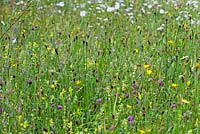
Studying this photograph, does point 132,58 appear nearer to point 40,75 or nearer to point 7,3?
point 40,75

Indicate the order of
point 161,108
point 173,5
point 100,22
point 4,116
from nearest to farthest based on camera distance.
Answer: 1. point 4,116
2. point 161,108
3. point 100,22
4. point 173,5

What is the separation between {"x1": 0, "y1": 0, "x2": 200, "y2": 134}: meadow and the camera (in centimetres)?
274

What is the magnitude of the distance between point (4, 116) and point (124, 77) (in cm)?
101

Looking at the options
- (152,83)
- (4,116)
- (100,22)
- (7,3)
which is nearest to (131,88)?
(152,83)

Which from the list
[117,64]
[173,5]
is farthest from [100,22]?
[117,64]

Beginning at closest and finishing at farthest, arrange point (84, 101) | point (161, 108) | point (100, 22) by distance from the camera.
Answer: point (161, 108) < point (84, 101) < point (100, 22)

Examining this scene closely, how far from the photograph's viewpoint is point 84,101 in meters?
3.19

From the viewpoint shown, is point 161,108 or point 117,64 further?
point 117,64

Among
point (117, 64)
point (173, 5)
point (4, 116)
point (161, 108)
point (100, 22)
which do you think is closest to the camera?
point (4, 116)

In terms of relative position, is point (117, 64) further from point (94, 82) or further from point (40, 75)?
point (40, 75)

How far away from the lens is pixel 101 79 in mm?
3354

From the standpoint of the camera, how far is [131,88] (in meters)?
3.13

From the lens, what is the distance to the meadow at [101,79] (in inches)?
108

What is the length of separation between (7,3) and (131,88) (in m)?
3.05
